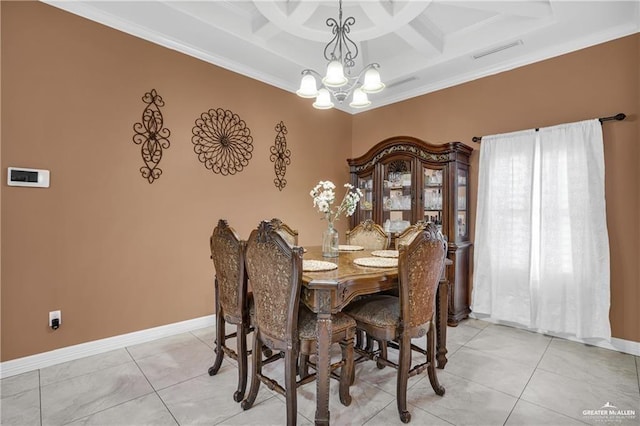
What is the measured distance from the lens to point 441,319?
2.34m

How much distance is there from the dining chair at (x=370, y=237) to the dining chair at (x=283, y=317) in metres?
1.39

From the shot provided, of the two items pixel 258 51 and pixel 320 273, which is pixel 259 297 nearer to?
pixel 320 273

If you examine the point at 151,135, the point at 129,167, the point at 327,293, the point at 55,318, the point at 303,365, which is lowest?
the point at 303,365

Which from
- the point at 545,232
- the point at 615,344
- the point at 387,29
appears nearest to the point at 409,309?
the point at 545,232

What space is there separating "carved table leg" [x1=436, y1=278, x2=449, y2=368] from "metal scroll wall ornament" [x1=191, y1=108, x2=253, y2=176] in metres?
2.46

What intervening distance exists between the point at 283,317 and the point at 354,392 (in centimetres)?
88

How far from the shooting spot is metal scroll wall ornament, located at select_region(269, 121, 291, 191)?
12.8 feet

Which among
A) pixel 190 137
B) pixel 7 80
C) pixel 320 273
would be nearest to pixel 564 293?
pixel 320 273

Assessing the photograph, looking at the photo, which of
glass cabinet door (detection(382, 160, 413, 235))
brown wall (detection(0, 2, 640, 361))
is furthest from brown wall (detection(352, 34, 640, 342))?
glass cabinet door (detection(382, 160, 413, 235))

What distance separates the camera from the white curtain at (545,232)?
2.76 m

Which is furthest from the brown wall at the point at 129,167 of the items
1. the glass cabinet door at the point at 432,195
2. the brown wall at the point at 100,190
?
the glass cabinet door at the point at 432,195

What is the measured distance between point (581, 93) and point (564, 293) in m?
1.93

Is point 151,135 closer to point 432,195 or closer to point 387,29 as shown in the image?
point 387,29

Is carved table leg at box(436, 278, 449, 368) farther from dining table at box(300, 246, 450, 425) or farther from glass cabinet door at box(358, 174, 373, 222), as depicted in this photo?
glass cabinet door at box(358, 174, 373, 222)
